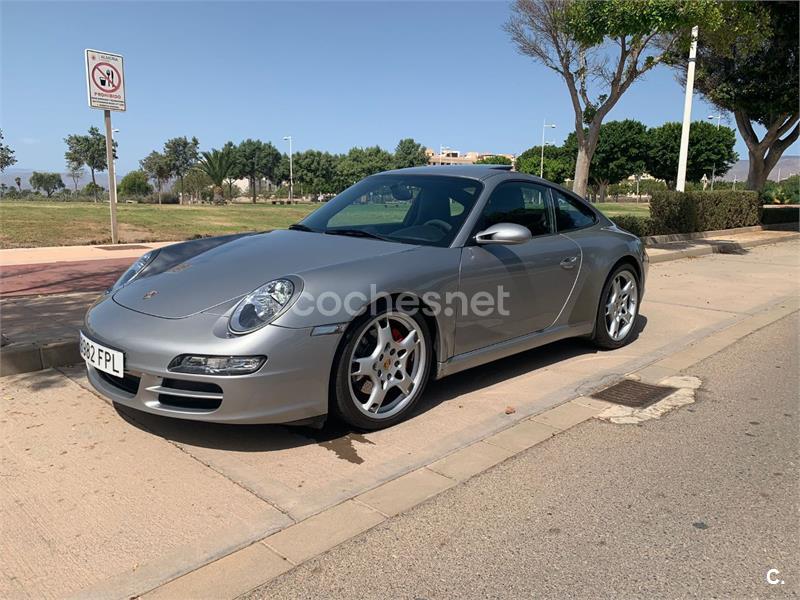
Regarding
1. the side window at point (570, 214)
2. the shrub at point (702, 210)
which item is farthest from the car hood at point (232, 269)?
the shrub at point (702, 210)

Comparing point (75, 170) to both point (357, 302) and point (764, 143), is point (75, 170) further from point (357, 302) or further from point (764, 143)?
point (357, 302)

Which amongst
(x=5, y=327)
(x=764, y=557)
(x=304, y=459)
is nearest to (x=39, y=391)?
(x=5, y=327)

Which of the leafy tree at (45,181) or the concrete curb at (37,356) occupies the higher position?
the leafy tree at (45,181)

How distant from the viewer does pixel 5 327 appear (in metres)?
5.12

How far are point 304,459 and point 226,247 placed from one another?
1.55 metres

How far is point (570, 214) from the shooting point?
4.99 m

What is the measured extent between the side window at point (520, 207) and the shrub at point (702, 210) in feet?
38.1

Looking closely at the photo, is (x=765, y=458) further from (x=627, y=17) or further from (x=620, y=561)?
(x=627, y=17)

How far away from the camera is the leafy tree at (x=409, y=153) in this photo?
85312 millimetres

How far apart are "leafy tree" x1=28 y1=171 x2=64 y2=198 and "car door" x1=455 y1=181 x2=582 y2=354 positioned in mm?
95351

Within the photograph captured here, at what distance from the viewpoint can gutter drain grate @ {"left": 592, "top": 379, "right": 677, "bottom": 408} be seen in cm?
422

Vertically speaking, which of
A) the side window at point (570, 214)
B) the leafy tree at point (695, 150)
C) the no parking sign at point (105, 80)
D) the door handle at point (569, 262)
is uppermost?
the leafy tree at point (695, 150)

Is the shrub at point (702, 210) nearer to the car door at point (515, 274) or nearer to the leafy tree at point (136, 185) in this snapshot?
the car door at point (515, 274)

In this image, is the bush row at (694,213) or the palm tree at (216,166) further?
the palm tree at (216,166)
